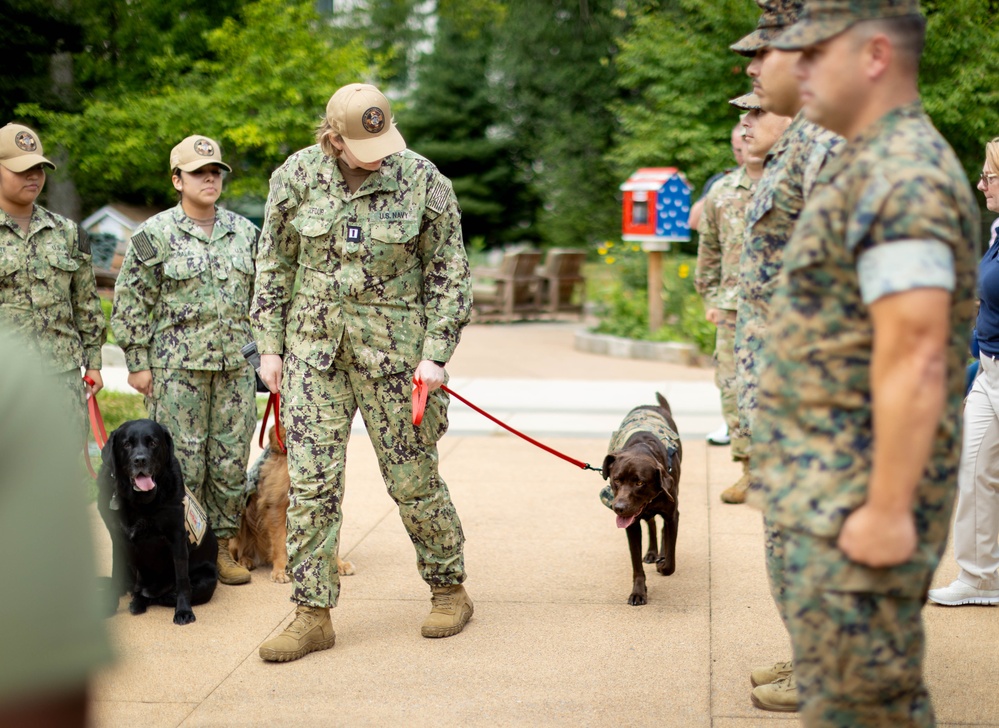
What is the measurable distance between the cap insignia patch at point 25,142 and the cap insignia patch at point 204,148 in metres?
0.79

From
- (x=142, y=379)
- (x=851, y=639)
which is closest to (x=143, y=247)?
(x=142, y=379)

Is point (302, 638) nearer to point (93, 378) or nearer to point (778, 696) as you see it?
point (778, 696)

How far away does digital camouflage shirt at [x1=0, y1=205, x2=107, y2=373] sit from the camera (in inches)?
213

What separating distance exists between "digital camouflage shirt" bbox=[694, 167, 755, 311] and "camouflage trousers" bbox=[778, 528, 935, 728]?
4243 mm

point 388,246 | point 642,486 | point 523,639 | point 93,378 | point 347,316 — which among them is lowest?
point 523,639

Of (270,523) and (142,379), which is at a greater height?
(142,379)

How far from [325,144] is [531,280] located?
14.3 m

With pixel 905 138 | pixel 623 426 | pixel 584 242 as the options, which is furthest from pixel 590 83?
pixel 905 138

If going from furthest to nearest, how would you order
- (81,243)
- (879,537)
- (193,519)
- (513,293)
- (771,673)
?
(513,293)
(81,243)
(193,519)
(771,673)
(879,537)

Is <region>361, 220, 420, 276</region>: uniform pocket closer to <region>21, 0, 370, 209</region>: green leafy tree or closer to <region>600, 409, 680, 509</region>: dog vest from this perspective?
<region>600, 409, 680, 509</region>: dog vest

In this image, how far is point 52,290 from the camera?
5.54 meters

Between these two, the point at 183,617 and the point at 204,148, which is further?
the point at 204,148

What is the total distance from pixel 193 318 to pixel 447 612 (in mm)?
1868

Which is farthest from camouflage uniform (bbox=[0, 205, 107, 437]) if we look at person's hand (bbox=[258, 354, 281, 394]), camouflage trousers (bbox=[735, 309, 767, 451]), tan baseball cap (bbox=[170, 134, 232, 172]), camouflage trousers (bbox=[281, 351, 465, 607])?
camouflage trousers (bbox=[735, 309, 767, 451])
